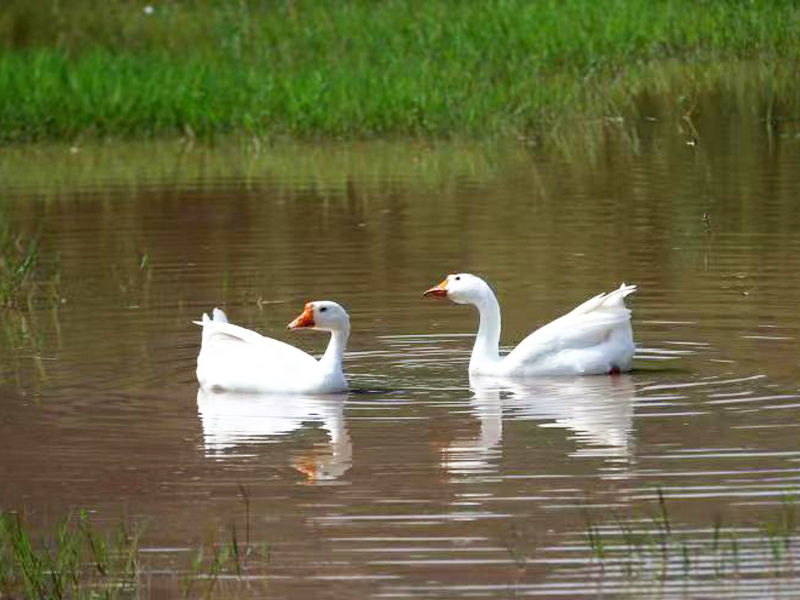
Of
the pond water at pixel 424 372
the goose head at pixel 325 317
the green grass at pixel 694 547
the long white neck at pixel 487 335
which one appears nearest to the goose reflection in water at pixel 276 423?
the pond water at pixel 424 372

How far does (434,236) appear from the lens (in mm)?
16172

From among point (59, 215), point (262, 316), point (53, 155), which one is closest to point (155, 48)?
point (53, 155)

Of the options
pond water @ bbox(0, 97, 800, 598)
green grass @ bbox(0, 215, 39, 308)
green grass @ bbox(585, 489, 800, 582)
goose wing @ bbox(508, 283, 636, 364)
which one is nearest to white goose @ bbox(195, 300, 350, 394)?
pond water @ bbox(0, 97, 800, 598)

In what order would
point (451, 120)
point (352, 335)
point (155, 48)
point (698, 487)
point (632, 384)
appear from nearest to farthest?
point (698, 487) < point (632, 384) < point (352, 335) < point (451, 120) < point (155, 48)

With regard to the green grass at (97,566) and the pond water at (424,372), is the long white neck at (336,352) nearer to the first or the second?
the pond water at (424,372)

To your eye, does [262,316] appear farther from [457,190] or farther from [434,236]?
[457,190]

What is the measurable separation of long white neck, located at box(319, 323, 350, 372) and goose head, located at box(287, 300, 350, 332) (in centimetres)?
2

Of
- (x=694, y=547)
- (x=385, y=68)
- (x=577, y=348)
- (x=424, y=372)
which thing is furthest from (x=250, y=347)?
(x=385, y=68)

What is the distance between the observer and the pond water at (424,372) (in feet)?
25.1

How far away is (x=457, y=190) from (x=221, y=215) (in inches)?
80.7

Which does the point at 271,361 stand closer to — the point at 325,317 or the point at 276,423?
the point at 325,317

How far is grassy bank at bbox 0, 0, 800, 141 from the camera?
2233 centimetres

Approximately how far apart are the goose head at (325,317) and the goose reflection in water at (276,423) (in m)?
0.41

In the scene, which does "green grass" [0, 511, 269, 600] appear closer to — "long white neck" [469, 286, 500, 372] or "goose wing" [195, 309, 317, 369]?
"goose wing" [195, 309, 317, 369]
